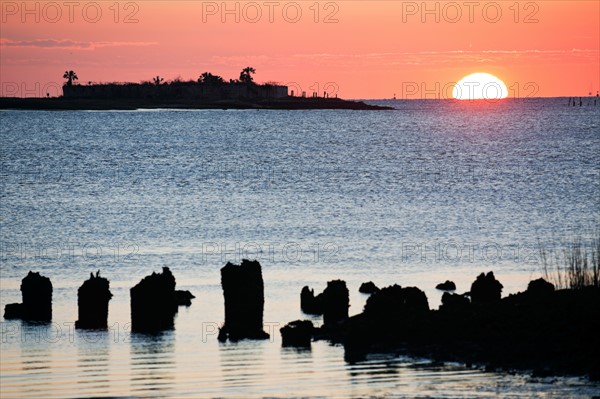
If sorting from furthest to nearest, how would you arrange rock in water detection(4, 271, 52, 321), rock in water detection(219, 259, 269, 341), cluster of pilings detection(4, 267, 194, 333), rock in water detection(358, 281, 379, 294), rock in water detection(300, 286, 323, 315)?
rock in water detection(358, 281, 379, 294), rock in water detection(300, 286, 323, 315), rock in water detection(4, 271, 52, 321), cluster of pilings detection(4, 267, 194, 333), rock in water detection(219, 259, 269, 341)

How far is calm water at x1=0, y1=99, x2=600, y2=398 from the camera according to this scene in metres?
23.1

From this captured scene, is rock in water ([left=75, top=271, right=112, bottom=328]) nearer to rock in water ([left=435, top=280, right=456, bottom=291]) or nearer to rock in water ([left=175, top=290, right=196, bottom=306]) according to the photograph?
rock in water ([left=175, top=290, right=196, bottom=306])

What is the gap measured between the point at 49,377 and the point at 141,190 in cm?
5617

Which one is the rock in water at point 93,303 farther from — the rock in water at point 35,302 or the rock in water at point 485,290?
the rock in water at point 485,290

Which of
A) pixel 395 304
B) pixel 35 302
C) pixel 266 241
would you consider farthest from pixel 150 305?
pixel 266 241

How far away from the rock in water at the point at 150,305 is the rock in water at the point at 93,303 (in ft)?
2.58

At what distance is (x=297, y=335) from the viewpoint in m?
25.7

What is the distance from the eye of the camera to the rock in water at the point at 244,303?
26672 millimetres

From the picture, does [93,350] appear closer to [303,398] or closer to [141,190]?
[303,398]

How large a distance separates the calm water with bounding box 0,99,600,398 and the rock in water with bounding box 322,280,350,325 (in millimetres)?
1320

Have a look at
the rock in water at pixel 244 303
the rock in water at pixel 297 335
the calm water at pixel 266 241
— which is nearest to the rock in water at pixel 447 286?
the calm water at pixel 266 241

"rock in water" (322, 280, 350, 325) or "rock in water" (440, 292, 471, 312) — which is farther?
"rock in water" (322, 280, 350, 325)

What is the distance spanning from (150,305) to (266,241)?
781 inches

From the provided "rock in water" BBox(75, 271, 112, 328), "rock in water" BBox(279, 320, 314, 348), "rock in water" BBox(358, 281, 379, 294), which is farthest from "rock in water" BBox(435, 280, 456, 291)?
"rock in water" BBox(75, 271, 112, 328)
